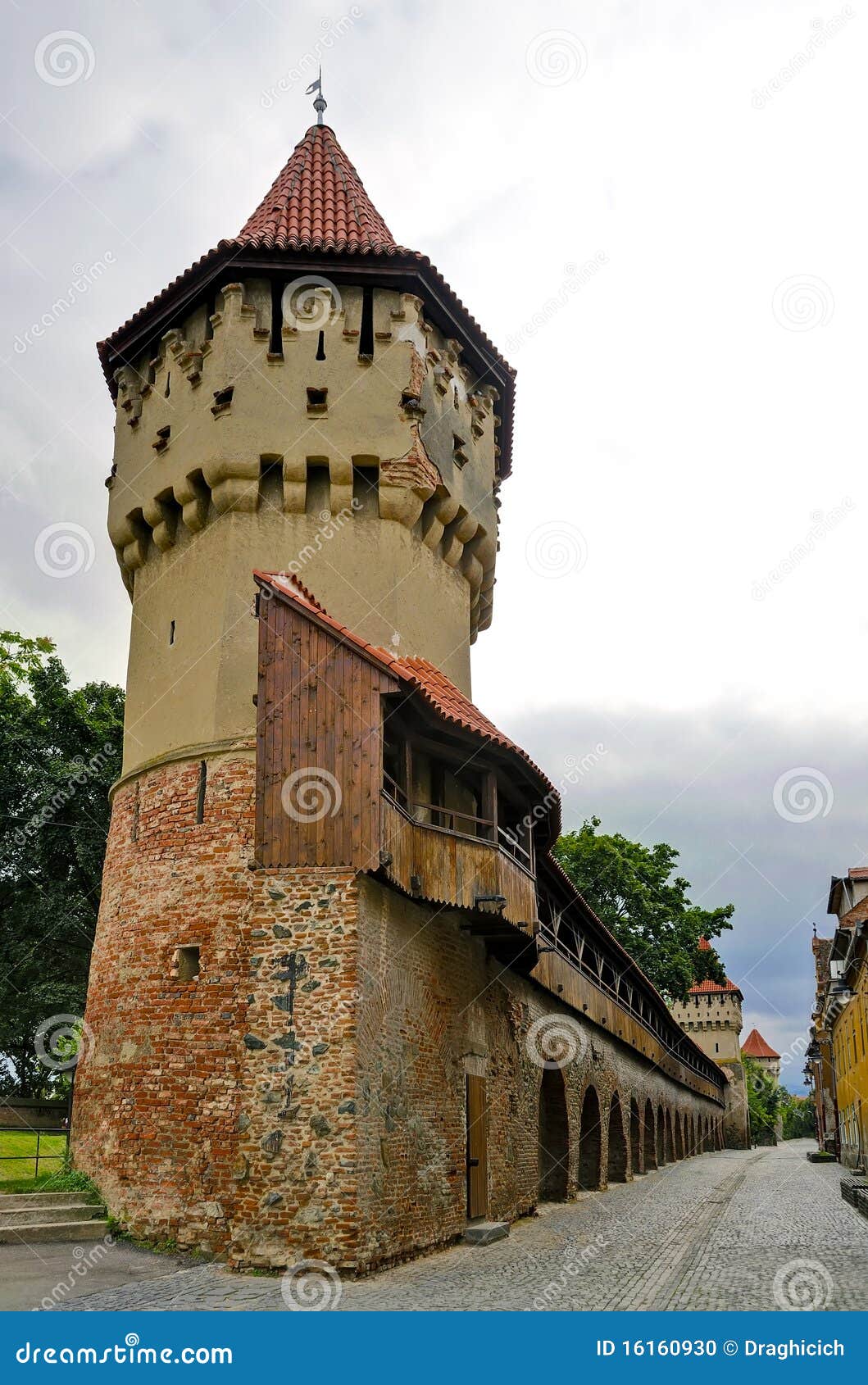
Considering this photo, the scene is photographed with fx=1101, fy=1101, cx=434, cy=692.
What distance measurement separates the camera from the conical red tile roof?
56.2ft

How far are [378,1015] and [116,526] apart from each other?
31.0 ft

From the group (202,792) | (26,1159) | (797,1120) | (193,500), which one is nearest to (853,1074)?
(26,1159)

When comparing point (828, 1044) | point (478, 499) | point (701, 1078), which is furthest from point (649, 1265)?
point (701, 1078)

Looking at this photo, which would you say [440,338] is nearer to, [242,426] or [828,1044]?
[242,426]

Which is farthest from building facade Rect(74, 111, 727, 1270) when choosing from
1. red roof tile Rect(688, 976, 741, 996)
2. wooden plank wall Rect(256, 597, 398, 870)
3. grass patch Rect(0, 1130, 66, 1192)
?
red roof tile Rect(688, 976, 741, 996)

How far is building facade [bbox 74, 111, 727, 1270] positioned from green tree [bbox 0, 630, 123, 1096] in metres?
9.31

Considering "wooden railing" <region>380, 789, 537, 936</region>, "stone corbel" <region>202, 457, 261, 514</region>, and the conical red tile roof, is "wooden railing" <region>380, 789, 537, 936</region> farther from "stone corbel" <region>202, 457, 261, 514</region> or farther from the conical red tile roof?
the conical red tile roof

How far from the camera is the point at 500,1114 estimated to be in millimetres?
16641

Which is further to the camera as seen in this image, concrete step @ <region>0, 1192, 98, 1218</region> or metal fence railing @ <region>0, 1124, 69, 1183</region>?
metal fence railing @ <region>0, 1124, 69, 1183</region>

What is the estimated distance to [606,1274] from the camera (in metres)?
12.1

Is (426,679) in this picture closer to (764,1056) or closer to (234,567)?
(234,567)

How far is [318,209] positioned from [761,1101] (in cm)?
9128

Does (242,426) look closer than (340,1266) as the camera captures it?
No

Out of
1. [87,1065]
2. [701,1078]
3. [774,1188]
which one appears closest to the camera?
[87,1065]
